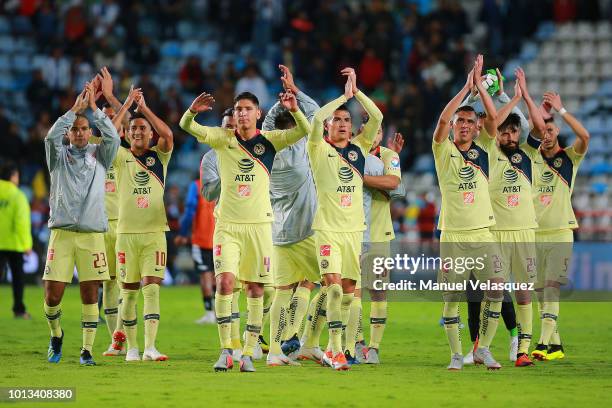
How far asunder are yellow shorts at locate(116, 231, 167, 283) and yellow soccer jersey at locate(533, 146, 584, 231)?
14.8ft

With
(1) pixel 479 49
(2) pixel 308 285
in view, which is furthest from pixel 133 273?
(1) pixel 479 49

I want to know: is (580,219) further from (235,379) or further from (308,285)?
(235,379)

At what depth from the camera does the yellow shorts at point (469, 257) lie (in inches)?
531

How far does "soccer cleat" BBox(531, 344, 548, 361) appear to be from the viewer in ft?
47.4

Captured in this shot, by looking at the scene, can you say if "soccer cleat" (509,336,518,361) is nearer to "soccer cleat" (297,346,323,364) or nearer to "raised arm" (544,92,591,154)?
"soccer cleat" (297,346,323,364)

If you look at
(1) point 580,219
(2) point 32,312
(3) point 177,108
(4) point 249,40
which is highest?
(4) point 249,40

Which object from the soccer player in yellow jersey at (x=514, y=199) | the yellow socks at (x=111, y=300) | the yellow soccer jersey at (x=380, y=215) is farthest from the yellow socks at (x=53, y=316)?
the soccer player in yellow jersey at (x=514, y=199)

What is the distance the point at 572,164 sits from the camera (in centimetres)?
1496

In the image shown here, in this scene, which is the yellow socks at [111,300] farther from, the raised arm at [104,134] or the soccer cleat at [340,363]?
the soccer cleat at [340,363]

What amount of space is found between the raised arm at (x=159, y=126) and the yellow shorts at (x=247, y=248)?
1.47 m

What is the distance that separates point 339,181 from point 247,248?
1285mm

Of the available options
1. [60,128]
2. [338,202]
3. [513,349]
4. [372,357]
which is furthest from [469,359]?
[60,128]

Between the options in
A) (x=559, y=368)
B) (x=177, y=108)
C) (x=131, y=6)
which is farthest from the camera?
(x=131, y=6)

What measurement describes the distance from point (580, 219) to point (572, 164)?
12501mm
